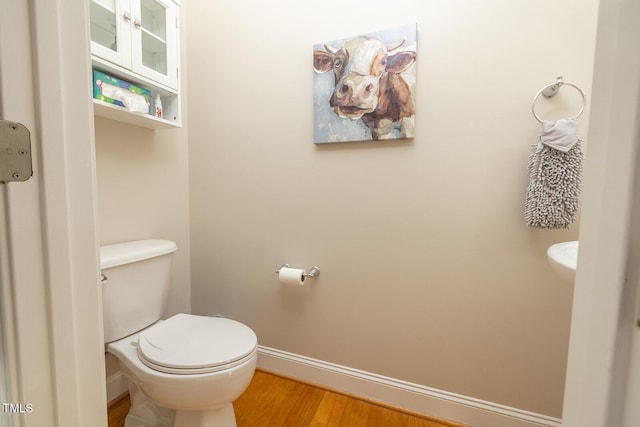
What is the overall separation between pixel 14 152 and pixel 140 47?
1030 millimetres

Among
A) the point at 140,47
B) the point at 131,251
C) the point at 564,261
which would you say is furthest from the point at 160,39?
the point at 564,261

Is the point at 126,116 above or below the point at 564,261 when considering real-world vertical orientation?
above

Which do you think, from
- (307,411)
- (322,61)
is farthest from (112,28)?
(307,411)

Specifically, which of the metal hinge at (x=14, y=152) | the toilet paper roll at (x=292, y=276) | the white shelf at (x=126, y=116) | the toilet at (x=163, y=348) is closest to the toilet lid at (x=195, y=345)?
the toilet at (x=163, y=348)

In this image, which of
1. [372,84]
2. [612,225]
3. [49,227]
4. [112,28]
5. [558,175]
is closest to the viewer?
[612,225]

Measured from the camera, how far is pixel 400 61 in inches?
43.4

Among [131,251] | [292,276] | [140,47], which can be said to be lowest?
[292,276]

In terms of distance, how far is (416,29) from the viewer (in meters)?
1.08

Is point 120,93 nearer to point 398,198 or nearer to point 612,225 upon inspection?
Result: point 398,198

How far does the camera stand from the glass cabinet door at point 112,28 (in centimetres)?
98

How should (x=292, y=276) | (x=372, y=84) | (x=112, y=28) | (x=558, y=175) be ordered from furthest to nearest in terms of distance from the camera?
(x=292, y=276), (x=372, y=84), (x=112, y=28), (x=558, y=175)

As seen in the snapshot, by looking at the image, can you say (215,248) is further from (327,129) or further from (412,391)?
(412,391)

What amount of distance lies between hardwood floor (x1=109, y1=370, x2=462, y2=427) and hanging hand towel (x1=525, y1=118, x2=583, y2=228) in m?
0.96

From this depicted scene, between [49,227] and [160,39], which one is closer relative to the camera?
[49,227]
